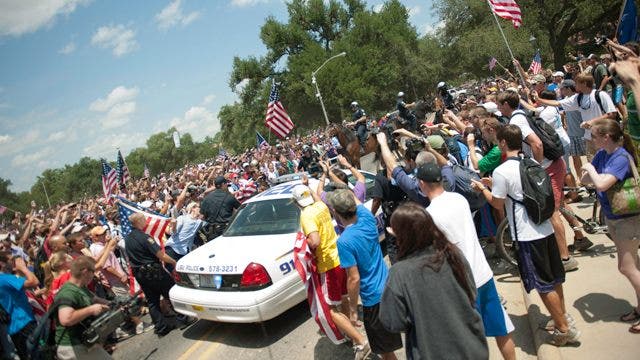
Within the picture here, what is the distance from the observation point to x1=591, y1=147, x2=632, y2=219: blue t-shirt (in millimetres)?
3301

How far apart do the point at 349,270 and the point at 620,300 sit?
2497 mm

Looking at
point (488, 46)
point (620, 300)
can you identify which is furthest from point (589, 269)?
point (488, 46)

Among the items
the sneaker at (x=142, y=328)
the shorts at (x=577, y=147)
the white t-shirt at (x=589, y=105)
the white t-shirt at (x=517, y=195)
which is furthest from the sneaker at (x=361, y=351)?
the shorts at (x=577, y=147)

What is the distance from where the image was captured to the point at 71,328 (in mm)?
3895

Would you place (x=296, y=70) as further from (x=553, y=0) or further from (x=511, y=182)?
(x=511, y=182)

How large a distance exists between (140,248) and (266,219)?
6.10ft

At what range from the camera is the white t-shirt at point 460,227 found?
283 centimetres

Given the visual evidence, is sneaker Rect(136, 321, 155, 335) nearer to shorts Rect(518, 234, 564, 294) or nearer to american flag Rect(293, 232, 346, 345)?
american flag Rect(293, 232, 346, 345)

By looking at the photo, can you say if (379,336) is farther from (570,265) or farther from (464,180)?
(570,265)

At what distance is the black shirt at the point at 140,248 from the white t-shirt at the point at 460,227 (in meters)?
4.55

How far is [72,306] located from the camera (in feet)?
12.6

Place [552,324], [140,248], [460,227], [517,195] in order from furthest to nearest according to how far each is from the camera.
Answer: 1. [140,248]
2. [552,324]
3. [517,195]
4. [460,227]

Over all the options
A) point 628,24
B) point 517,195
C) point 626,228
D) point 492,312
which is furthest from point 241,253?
point 628,24

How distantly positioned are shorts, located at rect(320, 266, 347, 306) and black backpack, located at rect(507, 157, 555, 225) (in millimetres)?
1745
